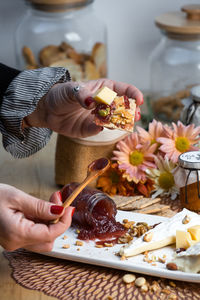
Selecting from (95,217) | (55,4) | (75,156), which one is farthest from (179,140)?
(55,4)

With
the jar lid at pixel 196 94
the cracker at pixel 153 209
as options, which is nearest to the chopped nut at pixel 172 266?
the cracker at pixel 153 209

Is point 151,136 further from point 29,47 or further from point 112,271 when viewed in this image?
point 29,47

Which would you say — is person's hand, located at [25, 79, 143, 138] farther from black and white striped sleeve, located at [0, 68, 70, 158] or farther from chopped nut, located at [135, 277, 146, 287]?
chopped nut, located at [135, 277, 146, 287]

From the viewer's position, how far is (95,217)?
1.23m

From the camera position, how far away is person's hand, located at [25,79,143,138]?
1276mm

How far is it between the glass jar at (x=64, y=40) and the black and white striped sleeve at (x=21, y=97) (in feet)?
2.47

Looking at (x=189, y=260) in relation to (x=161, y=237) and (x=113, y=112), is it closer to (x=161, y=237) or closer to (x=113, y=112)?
(x=161, y=237)

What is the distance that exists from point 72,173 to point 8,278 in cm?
45

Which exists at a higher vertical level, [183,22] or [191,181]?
[183,22]

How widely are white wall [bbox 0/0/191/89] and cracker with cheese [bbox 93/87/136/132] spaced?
135 cm

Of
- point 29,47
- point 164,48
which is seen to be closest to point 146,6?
point 164,48

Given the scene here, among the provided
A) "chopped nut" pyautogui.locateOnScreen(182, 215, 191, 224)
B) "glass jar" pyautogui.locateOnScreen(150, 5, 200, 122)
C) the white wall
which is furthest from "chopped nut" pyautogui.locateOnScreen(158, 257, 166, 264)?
the white wall

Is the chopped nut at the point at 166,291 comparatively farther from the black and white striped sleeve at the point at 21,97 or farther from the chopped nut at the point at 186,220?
the black and white striped sleeve at the point at 21,97

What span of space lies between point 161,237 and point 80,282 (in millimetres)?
191
